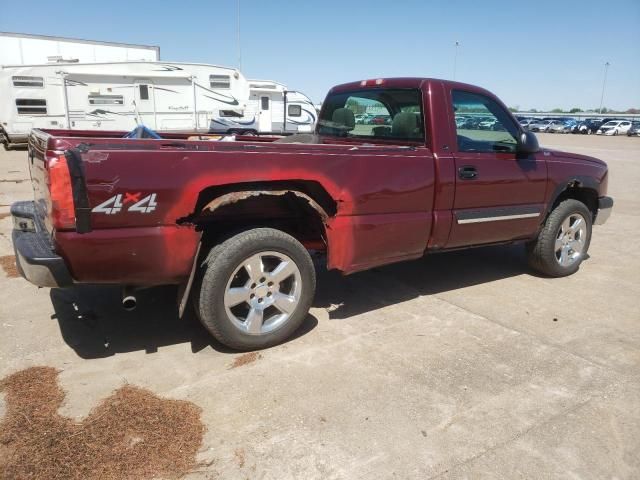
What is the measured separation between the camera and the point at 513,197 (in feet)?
15.3

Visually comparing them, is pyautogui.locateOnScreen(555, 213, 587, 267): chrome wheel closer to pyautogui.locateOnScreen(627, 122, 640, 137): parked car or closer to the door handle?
the door handle

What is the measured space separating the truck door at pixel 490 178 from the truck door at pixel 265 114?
52.1ft

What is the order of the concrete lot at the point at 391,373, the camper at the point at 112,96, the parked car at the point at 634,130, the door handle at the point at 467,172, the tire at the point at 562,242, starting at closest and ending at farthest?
the concrete lot at the point at 391,373
the door handle at the point at 467,172
the tire at the point at 562,242
the camper at the point at 112,96
the parked car at the point at 634,130

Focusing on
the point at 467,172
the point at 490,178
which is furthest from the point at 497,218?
the point at 467,172

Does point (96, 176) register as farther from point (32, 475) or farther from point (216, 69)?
point (216, 69)

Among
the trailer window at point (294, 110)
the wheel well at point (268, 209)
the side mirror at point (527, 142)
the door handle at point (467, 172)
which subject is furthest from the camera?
the trailer window at point (294, 110)

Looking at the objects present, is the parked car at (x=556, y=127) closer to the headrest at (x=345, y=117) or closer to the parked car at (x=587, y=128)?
the parked car at (x=587, y=128)

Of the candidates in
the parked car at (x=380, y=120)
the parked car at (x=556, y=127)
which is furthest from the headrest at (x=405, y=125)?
the parked car at (x=556, y=127)

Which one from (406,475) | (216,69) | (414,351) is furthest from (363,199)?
(216,69)

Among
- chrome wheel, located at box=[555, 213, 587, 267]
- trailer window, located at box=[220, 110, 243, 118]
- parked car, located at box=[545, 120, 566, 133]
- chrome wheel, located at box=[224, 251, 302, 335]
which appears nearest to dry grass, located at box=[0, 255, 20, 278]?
chrome wheel, located at box=[224, 251, 302, 335]

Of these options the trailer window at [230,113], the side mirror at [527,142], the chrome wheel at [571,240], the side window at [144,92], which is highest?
the side window at [144,92]

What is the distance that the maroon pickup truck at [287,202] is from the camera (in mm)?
2854

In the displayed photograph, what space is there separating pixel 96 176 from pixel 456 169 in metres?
2.73

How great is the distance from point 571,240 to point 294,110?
15992 mm
